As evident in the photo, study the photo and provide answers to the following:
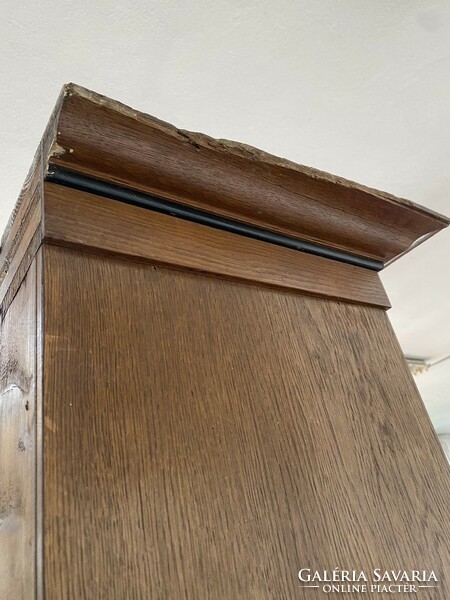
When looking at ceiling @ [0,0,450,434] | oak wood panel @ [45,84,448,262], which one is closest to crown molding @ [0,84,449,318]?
oak wood panel @ [45,84,448,262]

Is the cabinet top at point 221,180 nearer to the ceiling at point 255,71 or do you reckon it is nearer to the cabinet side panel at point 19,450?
the cabinet side panel at point 19,450

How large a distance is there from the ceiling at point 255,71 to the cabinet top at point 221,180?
340 mm

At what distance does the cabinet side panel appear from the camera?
0.27 metres

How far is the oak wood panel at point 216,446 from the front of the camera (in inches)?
10.6

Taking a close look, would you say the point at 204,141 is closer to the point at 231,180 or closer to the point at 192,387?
the point at 231,180

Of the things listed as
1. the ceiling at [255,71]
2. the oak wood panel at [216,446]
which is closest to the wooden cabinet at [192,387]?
the oak wood panel at [216,446]

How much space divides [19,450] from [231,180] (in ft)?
1.00

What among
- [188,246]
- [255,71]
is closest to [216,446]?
[188,246]

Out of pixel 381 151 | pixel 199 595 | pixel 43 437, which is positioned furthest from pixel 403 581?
pixel 381 151

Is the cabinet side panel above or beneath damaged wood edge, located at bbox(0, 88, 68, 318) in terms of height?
beneath

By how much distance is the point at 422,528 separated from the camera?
0.39 meters

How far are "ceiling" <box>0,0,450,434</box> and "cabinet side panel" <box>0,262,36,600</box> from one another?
441 mm

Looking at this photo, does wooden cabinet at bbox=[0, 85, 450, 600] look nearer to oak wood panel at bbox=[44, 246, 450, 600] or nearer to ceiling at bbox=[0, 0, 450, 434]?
oak wood panel at bbox=[44, 246, 450, 600]

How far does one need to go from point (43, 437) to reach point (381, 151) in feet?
3.02
